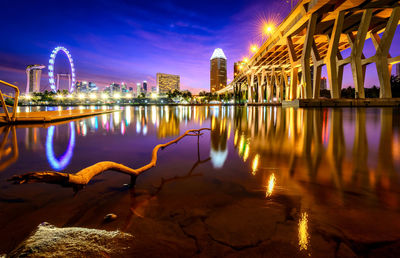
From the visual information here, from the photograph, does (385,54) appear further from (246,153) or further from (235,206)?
(235,206)

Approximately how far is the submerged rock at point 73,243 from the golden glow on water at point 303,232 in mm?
1452

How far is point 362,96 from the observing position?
2772 centimetres

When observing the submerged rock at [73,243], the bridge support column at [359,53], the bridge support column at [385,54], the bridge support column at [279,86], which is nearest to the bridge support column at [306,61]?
the bridge support column at [359,53]

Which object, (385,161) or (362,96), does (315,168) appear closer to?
(385,161)

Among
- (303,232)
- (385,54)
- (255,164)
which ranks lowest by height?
(303,232)

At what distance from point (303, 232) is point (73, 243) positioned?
1.99 meters

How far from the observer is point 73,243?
1.57 m

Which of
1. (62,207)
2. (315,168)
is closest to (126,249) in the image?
(62,207)

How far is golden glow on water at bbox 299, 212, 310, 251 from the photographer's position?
5.18 feet

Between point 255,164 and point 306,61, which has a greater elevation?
point 306,61

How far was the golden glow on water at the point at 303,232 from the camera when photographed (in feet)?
5.18

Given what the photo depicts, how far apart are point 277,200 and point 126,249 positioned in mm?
1756

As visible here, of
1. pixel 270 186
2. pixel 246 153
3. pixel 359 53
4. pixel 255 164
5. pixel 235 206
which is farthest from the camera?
pixel 359 53

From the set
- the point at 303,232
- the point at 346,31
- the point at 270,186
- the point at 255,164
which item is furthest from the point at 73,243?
the point at 346,31
